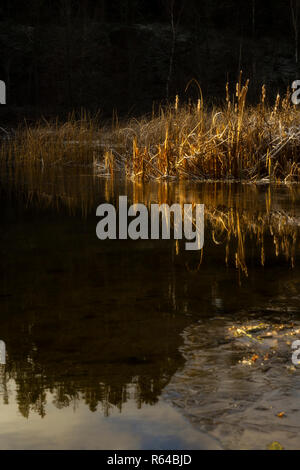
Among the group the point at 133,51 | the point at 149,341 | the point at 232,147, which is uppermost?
the point at 133,51

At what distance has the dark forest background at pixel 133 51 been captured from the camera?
33.0 meters

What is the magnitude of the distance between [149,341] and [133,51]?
33.8 m

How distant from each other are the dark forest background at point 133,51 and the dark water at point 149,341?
27282mm

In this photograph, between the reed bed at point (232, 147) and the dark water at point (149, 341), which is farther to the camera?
the reed bed at point (232, 147)

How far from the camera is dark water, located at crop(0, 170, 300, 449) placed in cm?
170

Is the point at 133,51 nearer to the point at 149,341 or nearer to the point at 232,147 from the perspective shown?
the point at 232,147

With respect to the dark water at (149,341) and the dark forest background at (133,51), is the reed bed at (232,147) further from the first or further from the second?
the dark forest background at (133,51)

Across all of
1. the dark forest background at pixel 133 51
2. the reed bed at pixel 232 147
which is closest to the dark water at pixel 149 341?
the reed bed at pixel 232 147

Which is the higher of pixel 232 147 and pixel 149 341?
pixel 232 147

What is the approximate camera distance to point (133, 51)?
3466 centimetres

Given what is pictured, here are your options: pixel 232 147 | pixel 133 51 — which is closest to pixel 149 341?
pixel 232 147

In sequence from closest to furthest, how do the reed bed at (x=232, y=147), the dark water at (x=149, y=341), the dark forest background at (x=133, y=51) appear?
the dark water at (x=149, y=341), the reed bed at (x=232, y=147), the dark forest background at (x=133, y=51)

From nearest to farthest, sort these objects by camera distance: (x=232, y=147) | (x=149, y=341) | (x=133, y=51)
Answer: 1. (x=149, y=341)
2. (x=232, y=147)
3. (x=133, y=51)
